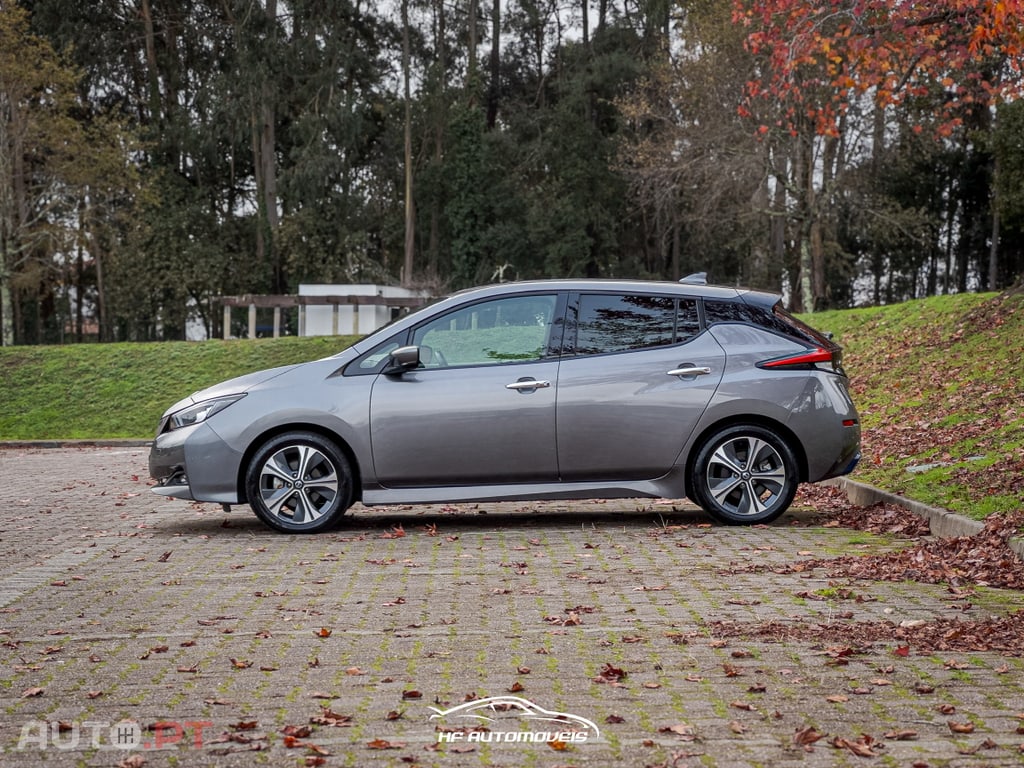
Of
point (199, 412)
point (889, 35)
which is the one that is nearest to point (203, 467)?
point (199, 412)

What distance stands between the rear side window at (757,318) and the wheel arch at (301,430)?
2936mm

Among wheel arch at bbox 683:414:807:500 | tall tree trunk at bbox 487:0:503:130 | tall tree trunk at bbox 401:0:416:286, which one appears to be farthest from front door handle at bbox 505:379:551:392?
tall tree trunk at bbox 487:0:503:130

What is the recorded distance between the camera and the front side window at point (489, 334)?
9680 millimetres

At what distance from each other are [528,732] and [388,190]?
56103mm

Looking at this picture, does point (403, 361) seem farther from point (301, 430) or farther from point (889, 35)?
point (889, 35)

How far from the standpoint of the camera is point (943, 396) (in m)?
15.6

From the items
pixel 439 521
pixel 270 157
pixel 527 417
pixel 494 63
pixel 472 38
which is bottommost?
pixel 439 521

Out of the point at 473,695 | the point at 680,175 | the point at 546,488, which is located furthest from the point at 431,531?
the point at 680,175

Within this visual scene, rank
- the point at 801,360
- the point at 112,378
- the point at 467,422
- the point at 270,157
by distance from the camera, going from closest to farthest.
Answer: the point at 467,422
the point at 801,360
the point at 112,378
the point at 270,157

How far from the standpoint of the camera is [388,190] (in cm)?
5931

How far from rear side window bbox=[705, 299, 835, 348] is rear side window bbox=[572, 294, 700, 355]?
0.51ft

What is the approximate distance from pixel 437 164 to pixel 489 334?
166 ft

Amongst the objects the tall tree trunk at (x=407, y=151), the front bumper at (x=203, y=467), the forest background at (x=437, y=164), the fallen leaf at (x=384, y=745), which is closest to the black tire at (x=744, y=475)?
the front bumper at (x=203, y=467)

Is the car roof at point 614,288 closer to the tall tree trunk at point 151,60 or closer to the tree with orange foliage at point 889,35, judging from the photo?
the tree with orange foliage at point 889,35
